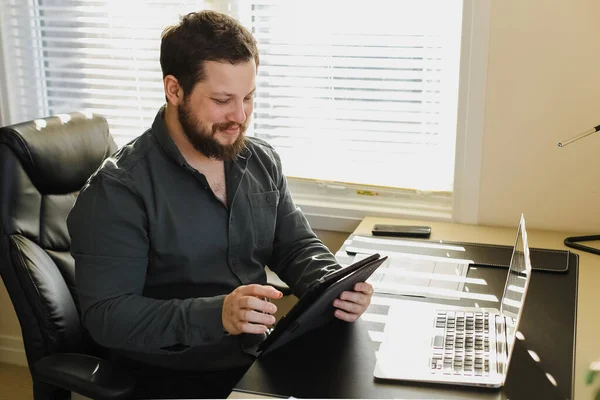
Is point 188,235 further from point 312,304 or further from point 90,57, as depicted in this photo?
point 90,57

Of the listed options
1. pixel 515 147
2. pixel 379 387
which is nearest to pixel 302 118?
pixel 515 147

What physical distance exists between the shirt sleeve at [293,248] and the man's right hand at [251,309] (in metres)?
0.36

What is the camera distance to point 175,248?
166cm

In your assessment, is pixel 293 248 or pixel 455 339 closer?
pixel 455 339

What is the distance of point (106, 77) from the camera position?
275 centimetres

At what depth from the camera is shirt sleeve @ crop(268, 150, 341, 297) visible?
5.97 feet

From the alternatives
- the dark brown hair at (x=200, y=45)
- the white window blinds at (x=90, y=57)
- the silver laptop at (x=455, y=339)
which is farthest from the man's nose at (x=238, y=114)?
the white window blinds at (x=90, y=57)

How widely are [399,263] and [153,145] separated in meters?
0.72

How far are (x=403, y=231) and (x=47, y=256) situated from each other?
1.02 meters

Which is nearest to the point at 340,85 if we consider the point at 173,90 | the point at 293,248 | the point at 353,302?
the point at 293,248

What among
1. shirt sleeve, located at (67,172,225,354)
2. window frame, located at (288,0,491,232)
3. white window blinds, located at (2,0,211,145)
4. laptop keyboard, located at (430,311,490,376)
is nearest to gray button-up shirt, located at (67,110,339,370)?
shirt sleeve, located at (67,172,225,354)

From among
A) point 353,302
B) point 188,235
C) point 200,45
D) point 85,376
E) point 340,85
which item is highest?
point 200,45

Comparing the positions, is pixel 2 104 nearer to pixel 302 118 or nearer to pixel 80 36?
pixel 80 36

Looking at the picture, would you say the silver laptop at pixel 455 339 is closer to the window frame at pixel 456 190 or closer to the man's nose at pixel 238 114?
the man's nose at pixel 238 114
